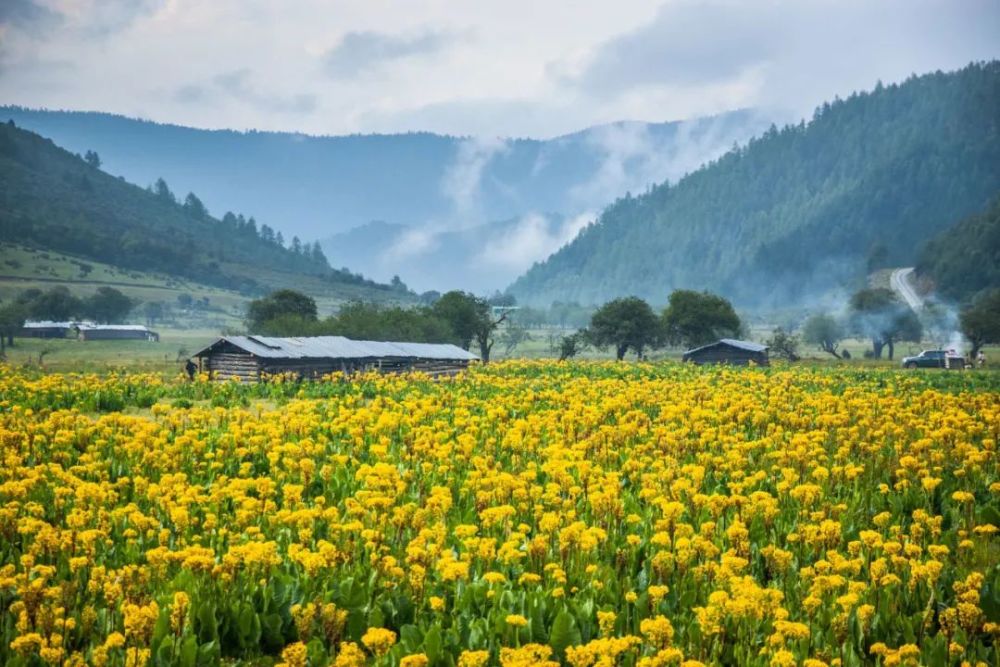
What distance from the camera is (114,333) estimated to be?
474 feet

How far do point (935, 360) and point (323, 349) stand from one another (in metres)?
65.5

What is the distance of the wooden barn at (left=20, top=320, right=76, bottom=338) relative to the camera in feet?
448

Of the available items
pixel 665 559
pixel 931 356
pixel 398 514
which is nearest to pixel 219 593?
pixel 398 514

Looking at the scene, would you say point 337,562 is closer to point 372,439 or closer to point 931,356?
point 372,439

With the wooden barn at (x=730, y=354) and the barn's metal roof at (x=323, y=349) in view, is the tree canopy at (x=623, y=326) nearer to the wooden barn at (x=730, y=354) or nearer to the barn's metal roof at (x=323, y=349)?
the wooden barn at (x=730, y=354)

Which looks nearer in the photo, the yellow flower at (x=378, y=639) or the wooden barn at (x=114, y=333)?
the yellow flower at (x=378, y=639)

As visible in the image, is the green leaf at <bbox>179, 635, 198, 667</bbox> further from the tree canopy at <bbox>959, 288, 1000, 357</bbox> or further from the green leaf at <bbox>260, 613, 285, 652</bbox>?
the tree canopy at <bbox>959, 288, 1000, 357</bbox>

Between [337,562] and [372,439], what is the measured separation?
32.9 feet

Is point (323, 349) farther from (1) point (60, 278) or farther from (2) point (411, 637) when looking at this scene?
(1) point (60, 278)

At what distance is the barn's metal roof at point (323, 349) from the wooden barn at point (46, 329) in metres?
89.5

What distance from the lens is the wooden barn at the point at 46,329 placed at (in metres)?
136

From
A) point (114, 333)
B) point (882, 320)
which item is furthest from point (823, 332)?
point (114, 333)

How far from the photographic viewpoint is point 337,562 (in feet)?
37.4

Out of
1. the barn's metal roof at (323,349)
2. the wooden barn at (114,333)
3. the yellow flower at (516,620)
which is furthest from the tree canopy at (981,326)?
the wooden barn at (114,333)
